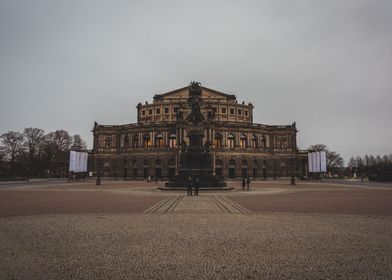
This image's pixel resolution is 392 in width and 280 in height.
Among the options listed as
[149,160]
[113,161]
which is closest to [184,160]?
[149,160]

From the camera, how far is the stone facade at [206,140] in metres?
73.2

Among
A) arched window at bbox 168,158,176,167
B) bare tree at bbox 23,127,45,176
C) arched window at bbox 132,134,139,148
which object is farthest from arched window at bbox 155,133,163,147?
bare tree at bbox 23,127,45,176

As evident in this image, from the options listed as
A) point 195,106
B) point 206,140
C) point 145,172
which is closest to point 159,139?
point 145,172

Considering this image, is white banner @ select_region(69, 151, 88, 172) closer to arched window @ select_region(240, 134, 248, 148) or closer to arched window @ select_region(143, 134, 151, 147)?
arched window @ select_region(143, 134, 151, 147)

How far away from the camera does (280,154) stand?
260ft

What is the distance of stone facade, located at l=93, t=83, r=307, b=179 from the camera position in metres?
73.2

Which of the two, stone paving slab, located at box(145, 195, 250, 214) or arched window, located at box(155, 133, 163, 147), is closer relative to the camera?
stone paving slab, located at box(145, 195, 250, 214)

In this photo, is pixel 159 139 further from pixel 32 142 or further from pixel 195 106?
pixel 195 106

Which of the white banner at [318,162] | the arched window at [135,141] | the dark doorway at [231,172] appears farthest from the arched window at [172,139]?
the white banner at [318,162]

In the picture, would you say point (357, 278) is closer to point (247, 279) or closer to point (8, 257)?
point (247, 279)

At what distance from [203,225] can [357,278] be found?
238 inches

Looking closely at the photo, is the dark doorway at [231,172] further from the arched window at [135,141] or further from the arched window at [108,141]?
the arched window at [108,141]

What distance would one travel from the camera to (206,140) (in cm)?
7044

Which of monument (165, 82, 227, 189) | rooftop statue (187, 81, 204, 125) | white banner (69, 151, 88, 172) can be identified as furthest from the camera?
white banner (69, 151, 88, 172)
